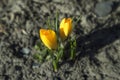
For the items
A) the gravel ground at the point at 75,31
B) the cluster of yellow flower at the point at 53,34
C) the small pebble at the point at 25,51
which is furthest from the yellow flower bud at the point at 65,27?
the small pebble at the point at 25,51

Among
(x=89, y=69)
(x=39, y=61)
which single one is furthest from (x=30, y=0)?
(x=89, y=69)

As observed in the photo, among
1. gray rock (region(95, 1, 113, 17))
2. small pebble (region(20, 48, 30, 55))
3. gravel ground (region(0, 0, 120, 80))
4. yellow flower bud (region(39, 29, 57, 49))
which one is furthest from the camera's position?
gray rock (region(95, 1, 113, 17))

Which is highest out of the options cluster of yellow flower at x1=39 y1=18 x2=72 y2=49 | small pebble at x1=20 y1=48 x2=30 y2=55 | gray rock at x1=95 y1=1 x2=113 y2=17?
gray rock at x1=95 y1=1 x2=113 y2=17

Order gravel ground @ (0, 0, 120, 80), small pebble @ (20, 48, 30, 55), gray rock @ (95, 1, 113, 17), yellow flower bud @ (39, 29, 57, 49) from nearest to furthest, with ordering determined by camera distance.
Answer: yellow flower bud @ (39, 29, 57, 49) < gravel ground @ (0, 0, 120, 80) < small pebble @ (20, 48, 30, 55) < gray rock @ (95, 1, 113, 17)

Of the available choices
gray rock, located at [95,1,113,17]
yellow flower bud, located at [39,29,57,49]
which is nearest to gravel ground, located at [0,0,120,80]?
gray rock, located at [95,1,113,17]

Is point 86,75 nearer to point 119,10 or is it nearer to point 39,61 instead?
point 39,61

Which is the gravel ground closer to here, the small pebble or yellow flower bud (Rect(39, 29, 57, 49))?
the small pebble

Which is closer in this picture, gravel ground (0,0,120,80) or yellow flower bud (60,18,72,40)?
yellow flower bud (60,18,72,40)
